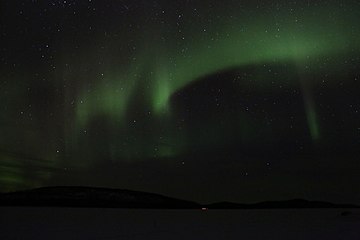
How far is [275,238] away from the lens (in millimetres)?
20672

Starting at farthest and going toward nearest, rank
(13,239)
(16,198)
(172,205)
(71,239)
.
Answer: (172,205) → (16,198) → (71,239) → (13,239)

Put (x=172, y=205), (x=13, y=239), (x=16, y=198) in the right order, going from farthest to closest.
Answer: (x=172, y=205) < (x=16, y=198) < (x=13, y=239)

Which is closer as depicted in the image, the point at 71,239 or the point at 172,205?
the point at 71,239

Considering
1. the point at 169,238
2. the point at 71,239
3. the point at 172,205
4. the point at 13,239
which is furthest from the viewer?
the point at 172,205

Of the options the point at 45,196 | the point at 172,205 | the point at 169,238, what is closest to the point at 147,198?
the point at 172,205

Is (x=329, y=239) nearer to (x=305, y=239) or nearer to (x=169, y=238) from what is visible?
(x=305, y=239)

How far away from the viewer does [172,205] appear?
7362cm

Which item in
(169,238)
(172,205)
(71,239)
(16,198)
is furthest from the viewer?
(172,205)

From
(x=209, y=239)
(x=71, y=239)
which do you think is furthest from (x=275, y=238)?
(x=71, y=239)

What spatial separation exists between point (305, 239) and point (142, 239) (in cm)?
658

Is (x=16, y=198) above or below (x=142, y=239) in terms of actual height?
above

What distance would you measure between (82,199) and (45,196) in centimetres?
582

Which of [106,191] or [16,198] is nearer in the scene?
[16,198]

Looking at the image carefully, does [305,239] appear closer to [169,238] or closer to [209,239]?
[209,239]
